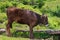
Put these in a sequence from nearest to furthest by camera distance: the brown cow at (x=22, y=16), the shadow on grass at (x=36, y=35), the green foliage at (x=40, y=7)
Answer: the brown cow at (x=22, y=16) < the shadow on grass at (x=36, y=35) < the green foliage at (x=40, y=7)

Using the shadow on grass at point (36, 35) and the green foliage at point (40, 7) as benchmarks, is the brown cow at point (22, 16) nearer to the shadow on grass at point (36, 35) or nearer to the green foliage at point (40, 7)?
the shadow on grass at point (36, 35)

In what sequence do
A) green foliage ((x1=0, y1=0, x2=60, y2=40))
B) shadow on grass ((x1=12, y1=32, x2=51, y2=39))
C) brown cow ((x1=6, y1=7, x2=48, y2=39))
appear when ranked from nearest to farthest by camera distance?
brown cow ((x1=6, y1=7, x2=48, y2=39)) → shadow on grass ((x1=12, y1=32, x2=51, y2=39)) → green foliage ((x1=0, y1=0, x2=60, y2=40))

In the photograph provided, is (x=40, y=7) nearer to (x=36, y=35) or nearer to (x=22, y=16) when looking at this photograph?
(x=36, y=35)

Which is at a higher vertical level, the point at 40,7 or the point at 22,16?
the point at 22,16

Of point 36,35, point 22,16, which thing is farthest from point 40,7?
point 22,16

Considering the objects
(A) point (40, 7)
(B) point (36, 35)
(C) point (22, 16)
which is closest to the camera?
(C) point (22, 16)

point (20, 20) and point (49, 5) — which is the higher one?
point (20, 20)

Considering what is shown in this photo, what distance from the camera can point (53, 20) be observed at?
19812 millimetres

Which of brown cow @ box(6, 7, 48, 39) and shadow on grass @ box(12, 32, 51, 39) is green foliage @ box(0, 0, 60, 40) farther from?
brown cow @ box(6, 7, 48, 39)

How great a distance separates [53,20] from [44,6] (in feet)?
11.9

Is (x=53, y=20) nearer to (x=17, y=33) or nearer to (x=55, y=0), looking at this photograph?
(x=17, y=33)

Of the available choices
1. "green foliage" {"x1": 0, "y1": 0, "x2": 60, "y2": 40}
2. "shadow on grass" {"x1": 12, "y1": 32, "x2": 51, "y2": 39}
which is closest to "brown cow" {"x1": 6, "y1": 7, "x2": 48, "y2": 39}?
"shadow on grass" {"x1": 12, "y1": 32, "x2": 51, "y2": 39}

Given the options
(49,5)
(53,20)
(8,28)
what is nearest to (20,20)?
(8,28)

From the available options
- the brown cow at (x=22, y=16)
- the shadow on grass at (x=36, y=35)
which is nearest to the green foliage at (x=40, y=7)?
the shadow on grass at (x=36, y=35)
